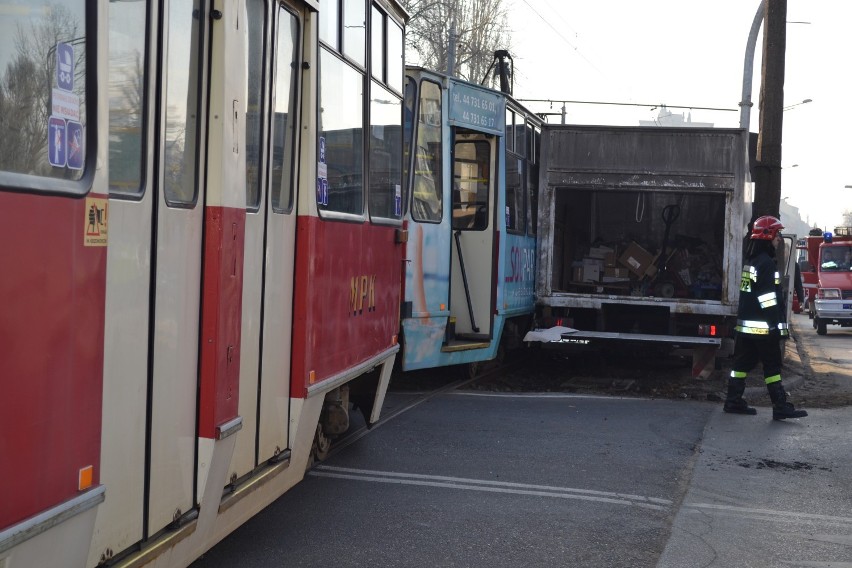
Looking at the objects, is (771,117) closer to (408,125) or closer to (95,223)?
(408,125)

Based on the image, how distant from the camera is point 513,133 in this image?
1302 cm

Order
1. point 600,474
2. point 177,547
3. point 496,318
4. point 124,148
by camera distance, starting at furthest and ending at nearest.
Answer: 1. point 496,318
2. point 600,474
3. point 177,547
4. point 124,148

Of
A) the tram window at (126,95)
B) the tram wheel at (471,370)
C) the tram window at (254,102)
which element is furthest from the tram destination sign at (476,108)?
the tram window at (126,95)

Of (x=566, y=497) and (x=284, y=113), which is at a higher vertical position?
(x=284, y=113)

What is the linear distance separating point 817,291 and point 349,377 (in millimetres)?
23185

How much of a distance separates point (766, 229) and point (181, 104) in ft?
25.1

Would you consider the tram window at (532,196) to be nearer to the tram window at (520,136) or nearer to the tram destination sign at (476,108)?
the tram window at (520,136)

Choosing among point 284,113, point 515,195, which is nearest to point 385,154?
point 284,113

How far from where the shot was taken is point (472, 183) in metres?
12.3

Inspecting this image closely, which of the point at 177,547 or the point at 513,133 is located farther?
the point at 513,133

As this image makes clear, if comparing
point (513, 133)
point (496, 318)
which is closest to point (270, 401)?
point (496, 318)

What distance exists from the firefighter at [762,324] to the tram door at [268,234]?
6254mm

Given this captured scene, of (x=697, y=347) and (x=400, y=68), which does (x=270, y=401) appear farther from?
(x=697, y=347)

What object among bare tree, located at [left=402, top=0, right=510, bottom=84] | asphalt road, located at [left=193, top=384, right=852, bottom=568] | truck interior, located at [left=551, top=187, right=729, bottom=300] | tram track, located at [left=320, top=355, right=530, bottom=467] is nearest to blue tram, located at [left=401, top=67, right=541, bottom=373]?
tram track, located at [left=320, top=355, right=530, bottom=467]
